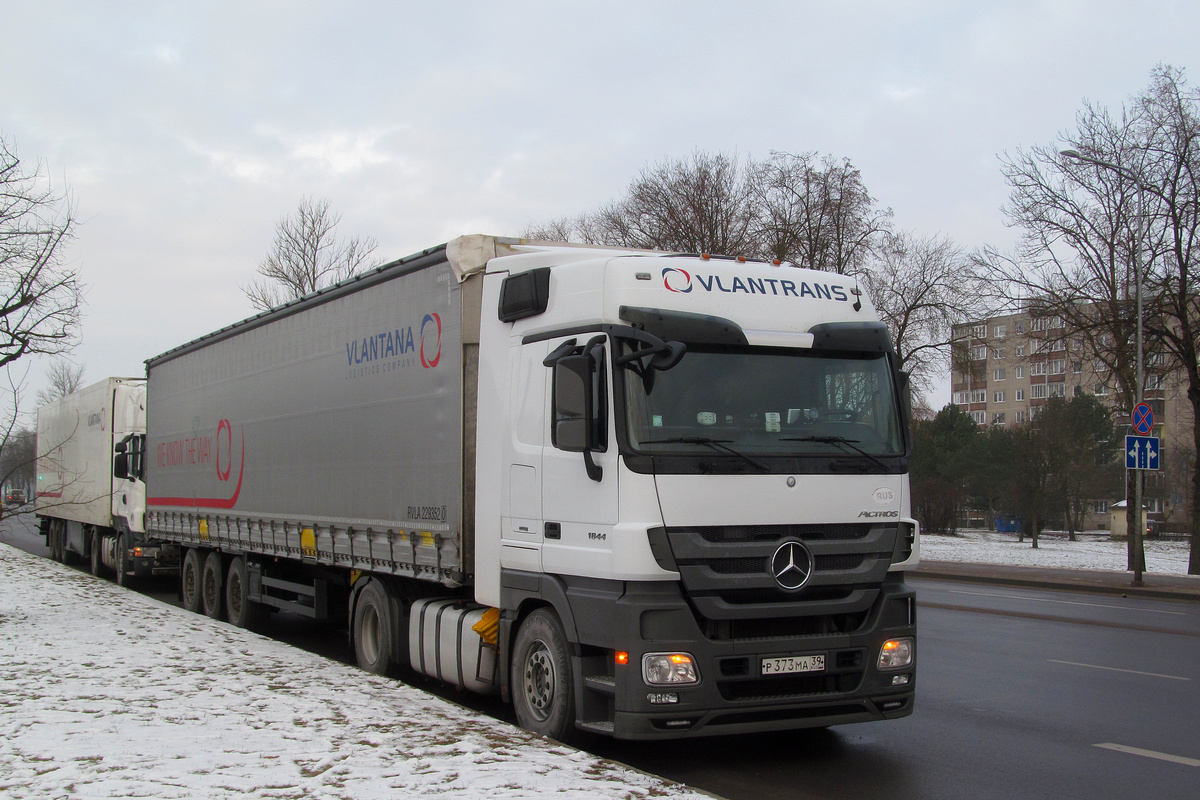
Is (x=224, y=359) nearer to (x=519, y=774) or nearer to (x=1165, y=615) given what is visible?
(x=519, y=774)

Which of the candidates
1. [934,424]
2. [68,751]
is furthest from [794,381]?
[934,424]

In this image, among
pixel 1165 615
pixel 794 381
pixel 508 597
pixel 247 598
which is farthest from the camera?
pixel 1165 615

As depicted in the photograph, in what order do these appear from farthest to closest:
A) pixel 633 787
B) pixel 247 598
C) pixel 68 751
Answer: pixel 247 598 < pixel 68 751 < pixel 633 787

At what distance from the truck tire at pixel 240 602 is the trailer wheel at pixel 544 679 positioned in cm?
711

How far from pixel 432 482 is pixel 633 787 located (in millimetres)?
3706

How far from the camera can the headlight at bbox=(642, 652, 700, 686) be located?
20.1 feet

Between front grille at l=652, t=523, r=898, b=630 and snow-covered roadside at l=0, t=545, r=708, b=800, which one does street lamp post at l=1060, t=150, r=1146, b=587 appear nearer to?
front grille at l=652, t=523, r=898, b=630

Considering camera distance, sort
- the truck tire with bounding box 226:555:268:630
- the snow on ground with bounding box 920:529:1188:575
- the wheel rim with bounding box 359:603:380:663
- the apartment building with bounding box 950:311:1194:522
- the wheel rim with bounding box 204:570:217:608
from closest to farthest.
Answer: the wheel rim with bounding box 359:603:380:663
the truck tire with bounding box 226:555:268:630
the wheel rim with bounding box 204:570:217:608
the apartment building with bounding box 950:311:1194:522
the snow on ground with bounding box 920:529:1188:575

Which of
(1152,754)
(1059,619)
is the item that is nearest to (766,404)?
(1152,754)

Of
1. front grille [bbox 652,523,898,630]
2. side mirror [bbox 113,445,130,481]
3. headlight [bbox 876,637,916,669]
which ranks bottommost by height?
headlight [bbox 876,637,916,669]

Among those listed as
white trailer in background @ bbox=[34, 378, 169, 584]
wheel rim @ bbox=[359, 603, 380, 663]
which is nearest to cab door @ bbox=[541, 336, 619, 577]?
wheel rim @ bbox=[359, 603, 380, 663]

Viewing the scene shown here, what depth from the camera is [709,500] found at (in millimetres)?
6301

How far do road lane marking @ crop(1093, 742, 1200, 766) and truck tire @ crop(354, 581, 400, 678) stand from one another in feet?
18.8

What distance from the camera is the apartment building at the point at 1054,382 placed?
2816 cm
